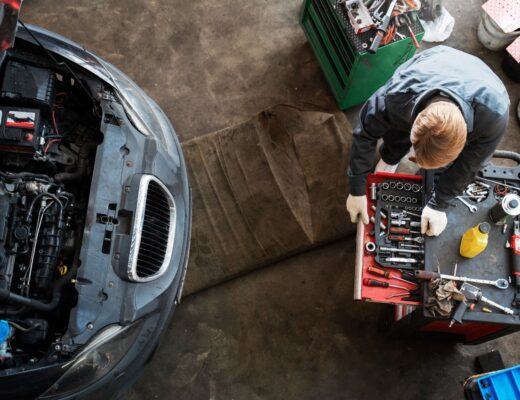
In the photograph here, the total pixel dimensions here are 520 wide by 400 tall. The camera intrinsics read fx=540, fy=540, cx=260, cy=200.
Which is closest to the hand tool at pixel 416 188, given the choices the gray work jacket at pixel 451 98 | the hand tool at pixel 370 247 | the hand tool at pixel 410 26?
the gray work jacket at pixel 451 98

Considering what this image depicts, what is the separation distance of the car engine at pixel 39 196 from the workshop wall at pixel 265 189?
863 millimetres

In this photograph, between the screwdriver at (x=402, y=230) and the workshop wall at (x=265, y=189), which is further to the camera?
the workshop wall at (x=265, y=189)

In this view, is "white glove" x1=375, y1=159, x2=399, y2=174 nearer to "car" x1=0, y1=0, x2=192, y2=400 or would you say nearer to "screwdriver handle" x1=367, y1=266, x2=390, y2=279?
"screwdriver handle" x1=367, y1=266, x2=390, y2=279

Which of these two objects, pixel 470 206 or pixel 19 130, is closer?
pixel 19 130

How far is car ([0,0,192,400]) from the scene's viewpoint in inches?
85.9

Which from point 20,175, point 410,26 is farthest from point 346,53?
point 20,175

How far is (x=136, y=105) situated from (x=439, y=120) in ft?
4.65

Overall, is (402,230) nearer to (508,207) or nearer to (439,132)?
(508,207)

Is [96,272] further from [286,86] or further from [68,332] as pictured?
[286,86]

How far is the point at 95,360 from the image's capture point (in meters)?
2.21

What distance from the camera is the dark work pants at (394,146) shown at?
288 centimetres

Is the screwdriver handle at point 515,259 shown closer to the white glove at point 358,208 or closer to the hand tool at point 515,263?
the hand tool at point 515,263

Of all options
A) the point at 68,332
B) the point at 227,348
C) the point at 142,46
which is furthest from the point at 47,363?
the point at 142,46

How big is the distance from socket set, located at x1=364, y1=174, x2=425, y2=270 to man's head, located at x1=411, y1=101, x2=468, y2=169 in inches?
21.7
